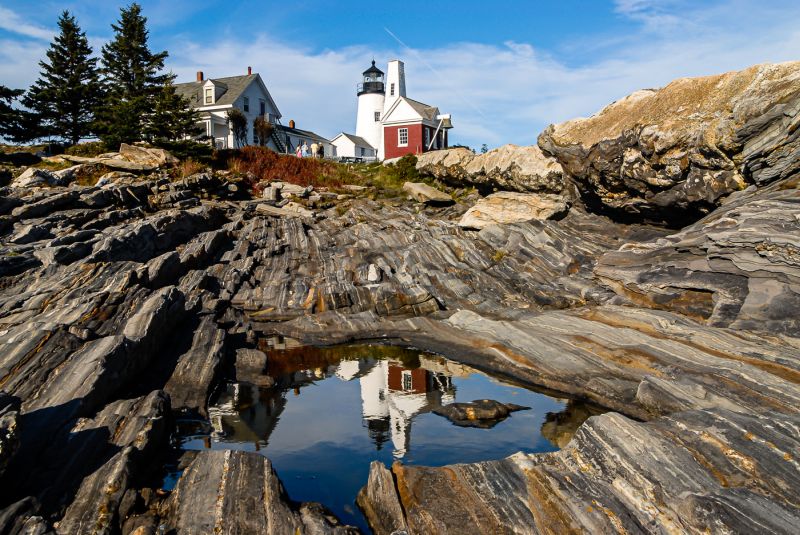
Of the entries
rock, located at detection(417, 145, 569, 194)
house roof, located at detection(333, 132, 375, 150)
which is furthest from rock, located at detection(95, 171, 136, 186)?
house roof, located at detection(333, 132, 375, 150)

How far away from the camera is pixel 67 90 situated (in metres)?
49.2

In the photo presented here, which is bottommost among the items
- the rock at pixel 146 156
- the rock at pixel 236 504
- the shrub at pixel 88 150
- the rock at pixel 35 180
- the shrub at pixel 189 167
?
the rock at pixel 236 504

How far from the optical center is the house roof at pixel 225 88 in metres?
59.9

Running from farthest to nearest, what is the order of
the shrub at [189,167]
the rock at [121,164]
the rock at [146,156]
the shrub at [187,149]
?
1. the shrub at [187,149]
2. the rock at [146,156]
3. the shrub at [189,167]
4. the rock at [121,164]

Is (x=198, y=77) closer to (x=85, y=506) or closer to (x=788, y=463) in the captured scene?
(x=85, y=506)

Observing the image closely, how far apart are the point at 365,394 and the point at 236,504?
8.21 m

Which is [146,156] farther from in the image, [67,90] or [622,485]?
[622,485]

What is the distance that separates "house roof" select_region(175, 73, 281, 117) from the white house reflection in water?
47.5m

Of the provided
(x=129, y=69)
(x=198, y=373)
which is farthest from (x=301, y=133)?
(x=198, y=373)

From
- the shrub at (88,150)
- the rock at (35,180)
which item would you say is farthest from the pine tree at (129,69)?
the rock at (35,180)

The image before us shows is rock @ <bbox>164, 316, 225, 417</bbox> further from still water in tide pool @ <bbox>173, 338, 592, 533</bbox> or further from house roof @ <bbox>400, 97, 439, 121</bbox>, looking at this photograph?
house roof @ <bbox>400, 97, 439, 121</bbox>

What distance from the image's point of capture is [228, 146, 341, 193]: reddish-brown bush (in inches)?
1772

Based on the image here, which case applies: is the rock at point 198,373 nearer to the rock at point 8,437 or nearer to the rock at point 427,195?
the rock at point 8,437

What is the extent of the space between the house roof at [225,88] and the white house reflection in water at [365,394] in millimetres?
47466
